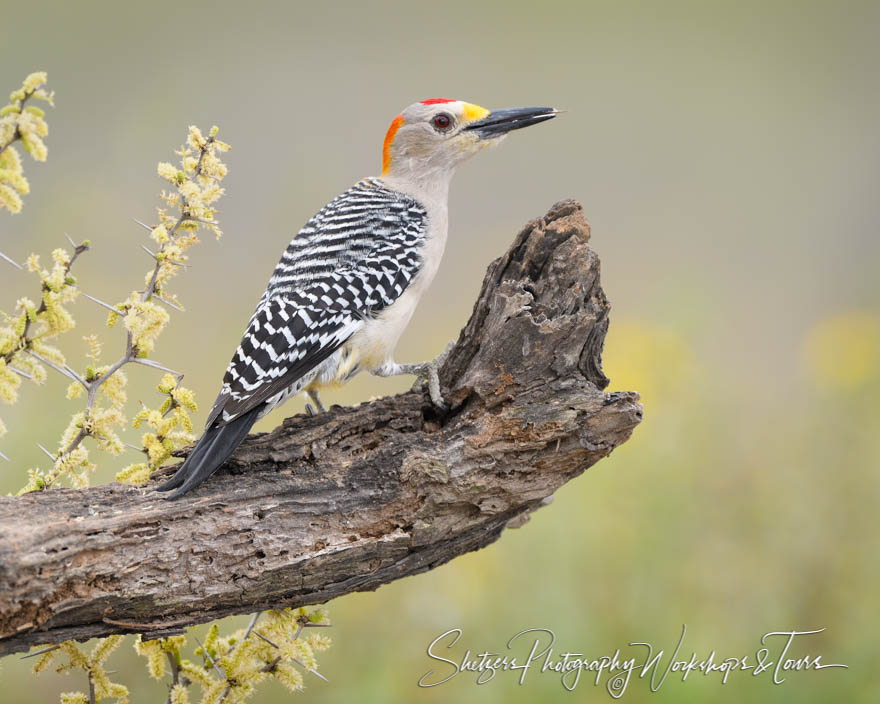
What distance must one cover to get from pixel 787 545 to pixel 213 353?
3089 millimetres

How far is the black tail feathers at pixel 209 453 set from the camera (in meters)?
2.27

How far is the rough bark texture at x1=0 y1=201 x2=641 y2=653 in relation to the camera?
77.9 inches

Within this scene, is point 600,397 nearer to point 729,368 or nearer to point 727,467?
point 727,467

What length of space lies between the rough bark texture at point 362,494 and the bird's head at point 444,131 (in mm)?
898

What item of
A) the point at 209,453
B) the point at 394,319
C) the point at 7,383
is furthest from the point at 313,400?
the point at 7,383

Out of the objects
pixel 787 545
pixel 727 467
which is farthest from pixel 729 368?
pixel 787 545

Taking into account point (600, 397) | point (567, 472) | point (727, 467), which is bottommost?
point (567, 472)

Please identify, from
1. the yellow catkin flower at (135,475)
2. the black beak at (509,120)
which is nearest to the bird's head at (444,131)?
the black beak at (509,120)

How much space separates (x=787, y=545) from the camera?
11.0ft

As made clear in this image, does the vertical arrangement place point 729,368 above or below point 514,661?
above

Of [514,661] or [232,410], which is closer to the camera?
[232,410]

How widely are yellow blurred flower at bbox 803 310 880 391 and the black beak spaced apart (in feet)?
5.58

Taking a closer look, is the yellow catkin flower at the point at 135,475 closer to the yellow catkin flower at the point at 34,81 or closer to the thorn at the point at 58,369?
the thorn at the point at 58,369

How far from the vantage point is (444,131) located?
3.38 m
